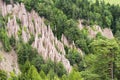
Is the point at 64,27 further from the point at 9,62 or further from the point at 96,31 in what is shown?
the point at 9,62

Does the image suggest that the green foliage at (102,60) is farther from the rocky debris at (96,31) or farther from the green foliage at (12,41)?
the rocky debris at (96,31)

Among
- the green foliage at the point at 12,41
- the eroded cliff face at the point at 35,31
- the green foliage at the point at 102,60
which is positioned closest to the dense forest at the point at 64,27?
the green foliage at the point at 12,41

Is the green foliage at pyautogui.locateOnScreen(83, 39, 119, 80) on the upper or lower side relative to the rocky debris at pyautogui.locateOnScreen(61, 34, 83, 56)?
upper

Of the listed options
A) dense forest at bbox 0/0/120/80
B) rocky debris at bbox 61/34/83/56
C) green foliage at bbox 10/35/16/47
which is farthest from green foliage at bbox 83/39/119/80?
rocky debris at bbox 61/34/83/56

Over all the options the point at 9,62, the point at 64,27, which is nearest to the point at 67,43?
the point at 64,27

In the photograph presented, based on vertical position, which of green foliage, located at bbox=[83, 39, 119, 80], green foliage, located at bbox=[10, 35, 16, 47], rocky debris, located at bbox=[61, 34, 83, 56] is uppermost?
green foliage, located at bbox=[83, 39, 119, 80]

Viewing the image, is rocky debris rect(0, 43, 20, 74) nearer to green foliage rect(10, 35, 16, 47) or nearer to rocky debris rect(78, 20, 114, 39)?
green foliage rect(10, 35, 16, 47)
